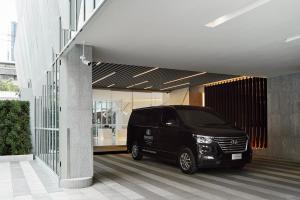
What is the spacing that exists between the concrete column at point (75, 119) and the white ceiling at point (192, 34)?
2.19 ft

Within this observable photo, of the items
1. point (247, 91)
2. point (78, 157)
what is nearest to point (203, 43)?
point (78, 157)

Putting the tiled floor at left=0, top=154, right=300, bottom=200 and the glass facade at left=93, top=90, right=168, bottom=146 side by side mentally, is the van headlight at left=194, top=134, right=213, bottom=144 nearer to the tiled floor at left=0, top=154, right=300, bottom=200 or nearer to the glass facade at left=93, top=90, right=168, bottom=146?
the tiled floor at left=0, top=154, right=300, bottom=200

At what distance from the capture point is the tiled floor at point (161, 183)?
6.18m

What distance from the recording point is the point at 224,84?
15.5 meters

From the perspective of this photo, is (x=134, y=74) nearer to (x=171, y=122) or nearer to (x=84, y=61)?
(x=171, y=122)

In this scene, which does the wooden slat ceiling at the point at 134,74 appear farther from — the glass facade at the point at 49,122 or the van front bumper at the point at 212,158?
the van front bumper at the point at 212,158

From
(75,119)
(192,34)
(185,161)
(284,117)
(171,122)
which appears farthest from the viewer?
(284,117)

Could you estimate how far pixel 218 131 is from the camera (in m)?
8.40


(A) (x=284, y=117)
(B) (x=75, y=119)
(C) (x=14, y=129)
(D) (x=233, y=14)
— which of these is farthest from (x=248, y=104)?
(C) (x=14, y=129)

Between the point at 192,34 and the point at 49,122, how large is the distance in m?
5.07

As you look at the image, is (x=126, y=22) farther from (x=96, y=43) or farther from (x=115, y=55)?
(x=115, y=55)

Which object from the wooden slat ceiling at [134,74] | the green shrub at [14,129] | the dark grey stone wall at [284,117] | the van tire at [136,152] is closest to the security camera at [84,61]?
the wooden slat ceiling at [134,74]

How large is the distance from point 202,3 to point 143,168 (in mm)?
6020

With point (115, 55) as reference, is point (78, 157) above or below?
below
